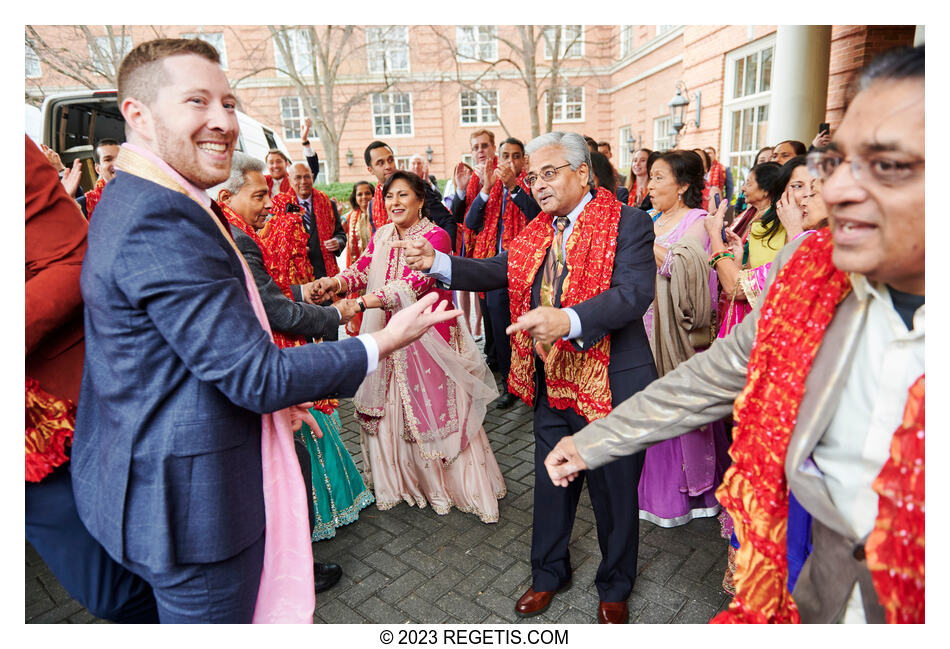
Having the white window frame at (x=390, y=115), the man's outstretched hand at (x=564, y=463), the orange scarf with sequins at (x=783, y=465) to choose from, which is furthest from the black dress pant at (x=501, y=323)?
the white window frame at (x=390, y=115)

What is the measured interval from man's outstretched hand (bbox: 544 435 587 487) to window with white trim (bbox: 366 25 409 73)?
2317 cm

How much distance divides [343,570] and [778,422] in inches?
97.3

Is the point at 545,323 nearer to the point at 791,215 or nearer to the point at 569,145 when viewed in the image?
the point at 569,145

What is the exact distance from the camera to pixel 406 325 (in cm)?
169

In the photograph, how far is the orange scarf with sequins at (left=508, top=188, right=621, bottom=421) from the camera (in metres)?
2.51

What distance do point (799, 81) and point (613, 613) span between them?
7396mm

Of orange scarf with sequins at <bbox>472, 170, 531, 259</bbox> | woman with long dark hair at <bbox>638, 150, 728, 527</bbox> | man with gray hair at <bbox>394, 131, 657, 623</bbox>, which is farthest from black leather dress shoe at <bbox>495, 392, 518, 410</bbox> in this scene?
man with gray hair at <bbox>394, 131, 657, 623</bbox>

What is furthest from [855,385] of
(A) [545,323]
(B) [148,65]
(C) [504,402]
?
(C) [504,402]

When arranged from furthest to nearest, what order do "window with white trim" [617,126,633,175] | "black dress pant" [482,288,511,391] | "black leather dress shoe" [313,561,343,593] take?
"window with white trim" [617,126,633,175], "black dress pant" [482,288,511,391], "black leather dress shoe" [313,561,343,593]

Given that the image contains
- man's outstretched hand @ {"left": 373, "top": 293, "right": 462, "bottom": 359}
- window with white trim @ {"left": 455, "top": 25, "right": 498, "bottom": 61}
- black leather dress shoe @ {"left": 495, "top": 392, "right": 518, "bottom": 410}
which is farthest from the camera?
window with white trim @ {"left": 455, "top": 25, "right": 498, "bottom": 61}

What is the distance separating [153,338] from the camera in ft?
4.64

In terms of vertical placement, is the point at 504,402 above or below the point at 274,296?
below

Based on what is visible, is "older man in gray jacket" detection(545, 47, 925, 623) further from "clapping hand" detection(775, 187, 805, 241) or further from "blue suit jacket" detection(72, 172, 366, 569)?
"clapping hand" detection(775, 187, 805, 241)
